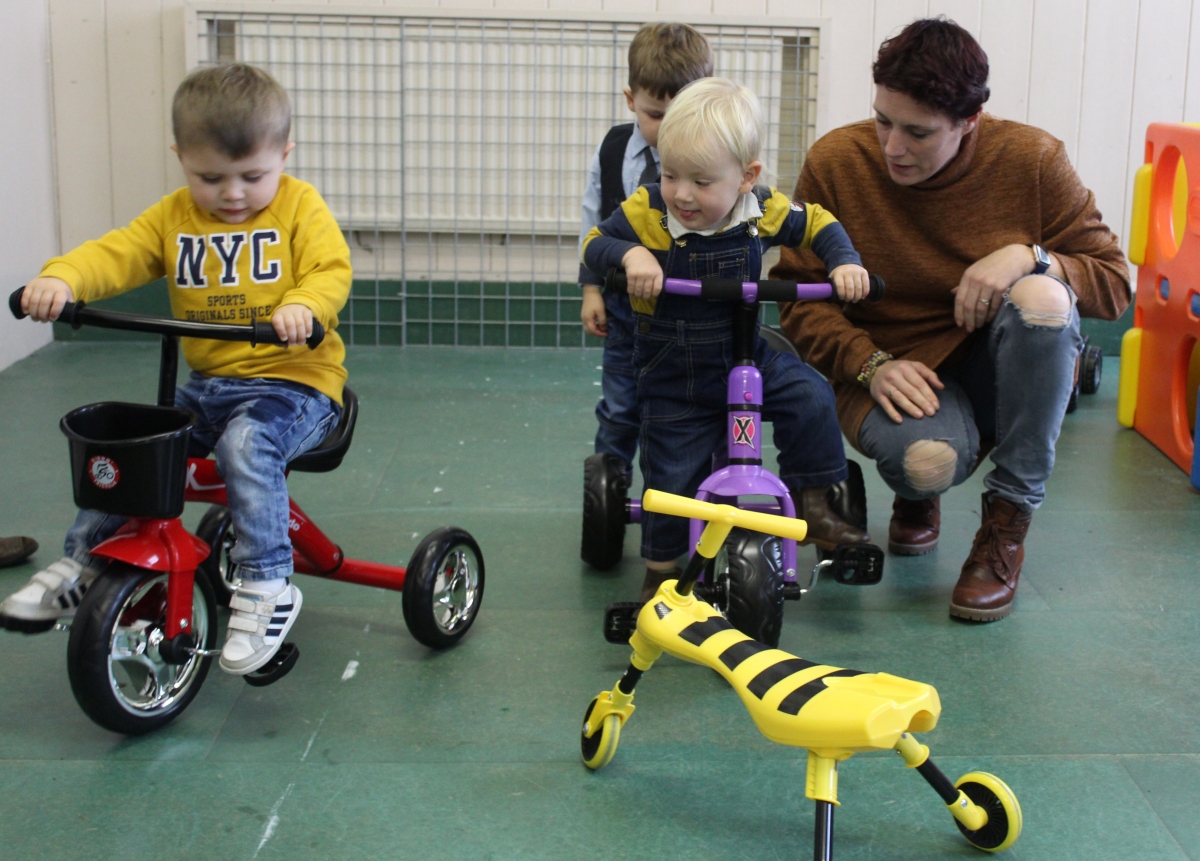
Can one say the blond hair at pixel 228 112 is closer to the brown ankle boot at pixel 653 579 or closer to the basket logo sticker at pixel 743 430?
the basket logo sticker at pixel 743 430

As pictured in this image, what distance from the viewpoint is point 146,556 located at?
1632mm

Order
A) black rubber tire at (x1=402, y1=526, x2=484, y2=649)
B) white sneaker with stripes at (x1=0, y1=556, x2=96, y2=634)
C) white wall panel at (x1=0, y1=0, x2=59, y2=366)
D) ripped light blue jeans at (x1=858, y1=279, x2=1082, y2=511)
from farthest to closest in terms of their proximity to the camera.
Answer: white wall panel at (x1=0, y1=0, x2=59, y2=366), ripped light blue jeans at (x1=858, y1=279, x2=1082, y2=511), black rubber tire at (x1=402, y1=526, x2=484, y2=649), white sneaker with stripes at (x1=0, y1=556, x2=96, y2=634)

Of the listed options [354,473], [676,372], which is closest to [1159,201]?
[676,372]

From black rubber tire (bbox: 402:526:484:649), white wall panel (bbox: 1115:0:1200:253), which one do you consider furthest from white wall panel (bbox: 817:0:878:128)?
black rubber tire (bbox: 402:526:484:649)

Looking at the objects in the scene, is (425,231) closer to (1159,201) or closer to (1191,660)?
(1159,201)

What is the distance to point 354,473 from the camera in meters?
2.97

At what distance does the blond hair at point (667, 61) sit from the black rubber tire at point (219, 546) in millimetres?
1217

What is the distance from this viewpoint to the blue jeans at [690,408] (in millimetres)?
2033

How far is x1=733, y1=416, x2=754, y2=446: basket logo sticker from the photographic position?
6.25 feet

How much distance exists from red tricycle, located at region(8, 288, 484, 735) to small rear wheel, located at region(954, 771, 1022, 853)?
0.91 metres

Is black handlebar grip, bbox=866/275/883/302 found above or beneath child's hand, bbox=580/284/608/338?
above

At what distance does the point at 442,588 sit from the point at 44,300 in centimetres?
77

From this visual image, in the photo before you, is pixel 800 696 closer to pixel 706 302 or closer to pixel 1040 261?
pixel 706 302

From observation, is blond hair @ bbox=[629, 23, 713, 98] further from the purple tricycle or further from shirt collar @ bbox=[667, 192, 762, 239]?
the purple tricycle
